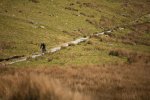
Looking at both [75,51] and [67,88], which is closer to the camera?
[67,88]

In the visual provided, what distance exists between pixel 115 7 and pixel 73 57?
44750 millimetres

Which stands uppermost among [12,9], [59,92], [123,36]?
[59,92]

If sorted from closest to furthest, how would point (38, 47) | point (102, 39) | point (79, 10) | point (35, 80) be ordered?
point (35, 80), point (38, 47), point (102, 39), point (79, 10)

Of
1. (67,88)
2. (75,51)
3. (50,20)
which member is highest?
(67,88)

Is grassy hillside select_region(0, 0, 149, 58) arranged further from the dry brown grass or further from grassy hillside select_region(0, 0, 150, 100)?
the dry brown grass

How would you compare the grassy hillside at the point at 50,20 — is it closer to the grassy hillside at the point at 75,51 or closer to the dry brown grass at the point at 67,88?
the grassy hillside at the point at 75,51

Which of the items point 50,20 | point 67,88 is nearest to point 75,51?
point 50,20

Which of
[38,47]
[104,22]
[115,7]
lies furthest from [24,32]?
[115,7]

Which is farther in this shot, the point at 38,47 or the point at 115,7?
the point at 115,7

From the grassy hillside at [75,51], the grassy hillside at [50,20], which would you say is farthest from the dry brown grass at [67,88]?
the grassy hillside at [50,20]

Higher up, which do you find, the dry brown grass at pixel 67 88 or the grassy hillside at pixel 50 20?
the dry brown grass at pixel 67 88

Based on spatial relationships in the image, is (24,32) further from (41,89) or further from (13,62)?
(41,89)

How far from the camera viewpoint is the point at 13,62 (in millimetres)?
23953

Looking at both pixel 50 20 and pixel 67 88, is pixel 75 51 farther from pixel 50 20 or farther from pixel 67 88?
pixel 67 88
